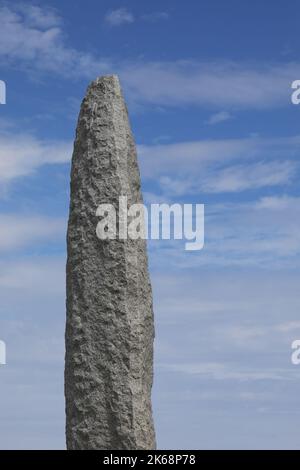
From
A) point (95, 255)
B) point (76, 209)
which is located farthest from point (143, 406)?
point (76, 209)

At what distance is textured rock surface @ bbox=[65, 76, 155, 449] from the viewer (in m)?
8.13

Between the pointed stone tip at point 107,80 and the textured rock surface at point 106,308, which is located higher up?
the pointed stone tip at point 107,80

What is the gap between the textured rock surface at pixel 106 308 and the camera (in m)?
8.13

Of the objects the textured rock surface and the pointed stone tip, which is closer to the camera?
the textured rock surface

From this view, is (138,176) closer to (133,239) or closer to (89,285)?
(133,239)

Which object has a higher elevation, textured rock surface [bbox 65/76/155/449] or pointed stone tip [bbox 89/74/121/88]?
pointed stone tip [bbox 89/74/121/88]

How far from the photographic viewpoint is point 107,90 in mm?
8766

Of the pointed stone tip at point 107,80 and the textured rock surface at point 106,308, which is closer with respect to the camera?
the textured rock surface at point 106,308

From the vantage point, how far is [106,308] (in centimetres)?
825

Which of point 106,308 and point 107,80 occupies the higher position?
point 107,80

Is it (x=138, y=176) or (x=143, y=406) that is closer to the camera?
(x=143, y=406)

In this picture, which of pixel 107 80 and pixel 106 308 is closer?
pixel 106 308

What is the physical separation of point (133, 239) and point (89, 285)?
72cm
